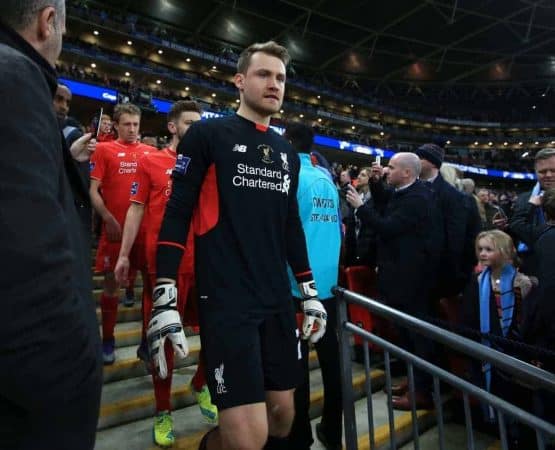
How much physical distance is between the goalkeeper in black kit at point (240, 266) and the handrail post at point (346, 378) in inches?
12.6

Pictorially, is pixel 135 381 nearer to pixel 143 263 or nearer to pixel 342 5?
pixel 143 263

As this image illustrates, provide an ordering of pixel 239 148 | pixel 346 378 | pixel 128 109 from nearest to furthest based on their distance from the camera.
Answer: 1. pixel 239 148
2. pixel 346 378
3. pixel 128 109

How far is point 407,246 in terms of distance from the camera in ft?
10.2

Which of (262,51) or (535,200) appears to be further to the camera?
(535,200)

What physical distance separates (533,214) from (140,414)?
3287 millimetres

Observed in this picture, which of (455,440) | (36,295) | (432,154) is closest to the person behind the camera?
(36,295)

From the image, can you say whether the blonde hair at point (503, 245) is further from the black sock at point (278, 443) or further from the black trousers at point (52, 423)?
the black trousers at point (52, 423)

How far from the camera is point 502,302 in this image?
2869 millimetres

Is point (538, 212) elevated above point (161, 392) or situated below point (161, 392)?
above

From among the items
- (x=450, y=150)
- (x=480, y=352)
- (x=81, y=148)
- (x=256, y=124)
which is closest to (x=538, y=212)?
(x=480, y=352)

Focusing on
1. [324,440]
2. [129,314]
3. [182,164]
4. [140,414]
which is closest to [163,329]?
[182,164]

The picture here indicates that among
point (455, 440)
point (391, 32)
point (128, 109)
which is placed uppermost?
point (391, 32)

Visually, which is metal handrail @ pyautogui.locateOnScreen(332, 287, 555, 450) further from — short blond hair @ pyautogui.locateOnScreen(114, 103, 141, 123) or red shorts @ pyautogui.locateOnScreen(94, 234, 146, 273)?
short blond hair @ pyautogui.locateOnScreen(114, 103, 141, 123)

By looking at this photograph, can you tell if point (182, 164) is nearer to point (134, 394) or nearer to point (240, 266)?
point (240, 266)
